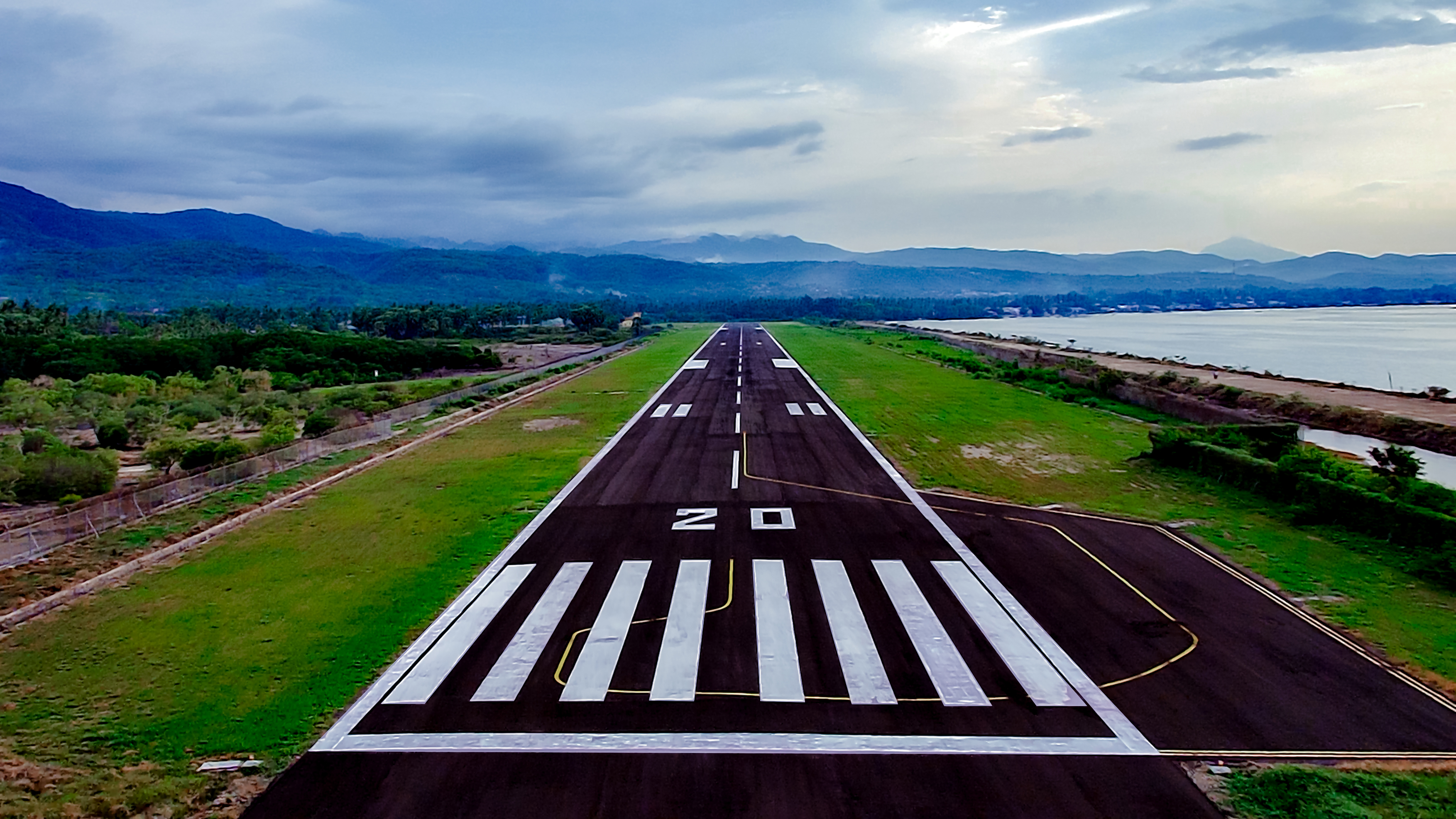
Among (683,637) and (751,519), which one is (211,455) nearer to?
(751,519)

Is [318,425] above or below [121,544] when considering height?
above

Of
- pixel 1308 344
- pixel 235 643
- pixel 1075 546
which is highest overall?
pixel 1308 344

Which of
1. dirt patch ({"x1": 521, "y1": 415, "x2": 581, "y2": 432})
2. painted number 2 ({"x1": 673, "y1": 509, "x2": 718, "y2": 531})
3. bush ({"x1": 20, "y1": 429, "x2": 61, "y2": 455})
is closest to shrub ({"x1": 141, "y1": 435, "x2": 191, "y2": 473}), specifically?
bush ({"x1": 20, "y1": 429, "x2": 61, "y2": 455})

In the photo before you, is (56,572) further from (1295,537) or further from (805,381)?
(805,381)

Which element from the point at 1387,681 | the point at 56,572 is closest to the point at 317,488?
the point at 56,572

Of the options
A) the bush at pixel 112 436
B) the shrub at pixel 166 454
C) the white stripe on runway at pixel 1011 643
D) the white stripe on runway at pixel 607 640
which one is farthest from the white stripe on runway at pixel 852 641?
the bush at pixel 112 436

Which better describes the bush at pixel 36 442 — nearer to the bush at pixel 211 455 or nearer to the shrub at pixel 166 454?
the shrub at pixel 166 454

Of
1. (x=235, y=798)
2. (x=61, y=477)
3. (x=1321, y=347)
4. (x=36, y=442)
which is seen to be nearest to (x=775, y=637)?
(x=235, y=798)
